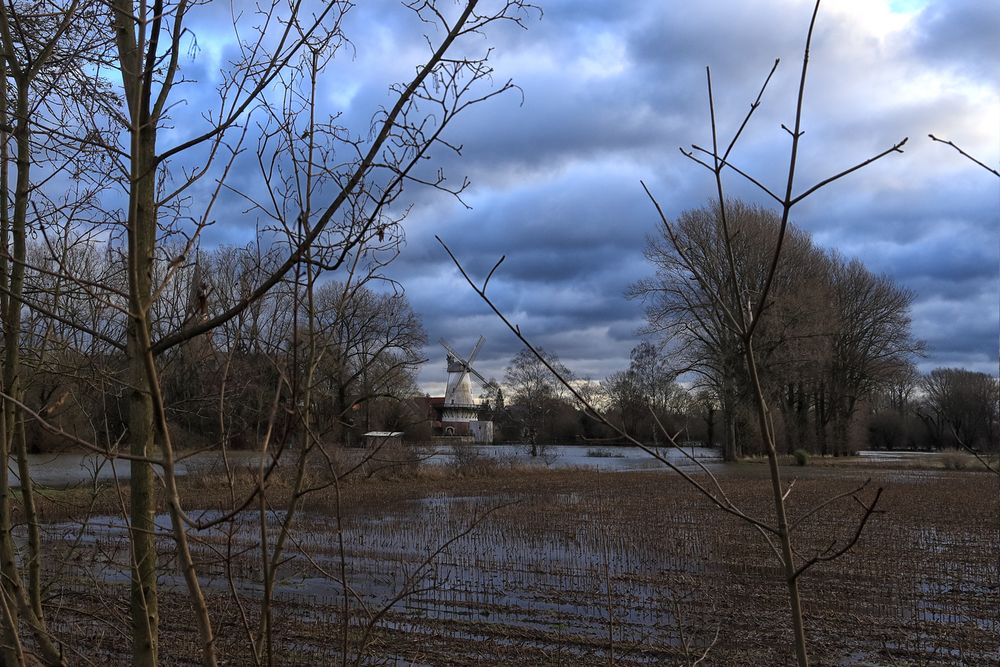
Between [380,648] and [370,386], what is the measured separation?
6318 mm

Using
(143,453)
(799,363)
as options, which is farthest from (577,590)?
(799,363)

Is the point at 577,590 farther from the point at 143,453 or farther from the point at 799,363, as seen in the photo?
the point at 799,363

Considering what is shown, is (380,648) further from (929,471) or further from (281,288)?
(929,471)

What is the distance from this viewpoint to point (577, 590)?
10258 mm

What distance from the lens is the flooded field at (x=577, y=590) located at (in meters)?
7.13

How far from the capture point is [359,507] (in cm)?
2081

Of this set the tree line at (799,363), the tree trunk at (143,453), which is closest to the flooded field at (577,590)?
the tree trunk at (143,453)

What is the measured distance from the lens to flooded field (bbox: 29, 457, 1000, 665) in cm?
713

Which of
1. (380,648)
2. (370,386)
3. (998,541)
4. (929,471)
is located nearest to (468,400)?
(929,471)

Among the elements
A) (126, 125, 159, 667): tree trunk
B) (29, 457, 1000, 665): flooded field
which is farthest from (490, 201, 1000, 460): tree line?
(126, 125, 159, 667): tree trunk

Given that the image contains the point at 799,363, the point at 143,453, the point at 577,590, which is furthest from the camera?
the point at 799,363

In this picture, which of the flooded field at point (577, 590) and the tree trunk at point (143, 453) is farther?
the flooded field at point (577, 590)

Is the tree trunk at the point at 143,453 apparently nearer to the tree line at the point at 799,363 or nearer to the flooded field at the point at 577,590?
the flooded field at the point at 577,590

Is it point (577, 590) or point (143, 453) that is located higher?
point (143, 453)
